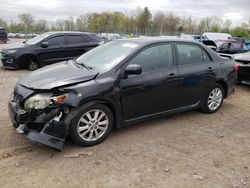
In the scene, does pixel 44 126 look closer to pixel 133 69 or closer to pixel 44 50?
pixel 133 69

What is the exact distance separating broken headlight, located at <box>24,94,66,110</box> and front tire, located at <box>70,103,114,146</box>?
13.1 inches

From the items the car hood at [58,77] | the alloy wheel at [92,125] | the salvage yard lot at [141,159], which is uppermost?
the car hood at [58,77]

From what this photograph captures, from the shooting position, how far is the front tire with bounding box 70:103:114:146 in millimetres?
3260

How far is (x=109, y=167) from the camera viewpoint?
3.00 meters

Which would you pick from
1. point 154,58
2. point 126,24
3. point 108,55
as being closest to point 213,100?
point 154,58

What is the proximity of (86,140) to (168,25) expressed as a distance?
5534 centimetres

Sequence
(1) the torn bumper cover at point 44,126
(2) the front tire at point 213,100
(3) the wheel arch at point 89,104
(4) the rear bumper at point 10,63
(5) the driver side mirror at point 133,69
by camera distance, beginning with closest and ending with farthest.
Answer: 1. (1) the torn bumper cover at point 44,126
2. (3) the wheel arch at point 89,104
3. (5) the driver side mirror at point 133,69
4. (2) the front tire at point 213,100
5. (4) the rear bumper at point 10,63

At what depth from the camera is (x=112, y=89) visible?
3482 millimetres

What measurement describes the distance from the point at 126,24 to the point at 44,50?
43.9 m

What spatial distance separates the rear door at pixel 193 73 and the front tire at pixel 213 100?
0.55 ft

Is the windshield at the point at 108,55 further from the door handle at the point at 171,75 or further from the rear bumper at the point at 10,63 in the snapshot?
the rear bumper at the point at 10,63

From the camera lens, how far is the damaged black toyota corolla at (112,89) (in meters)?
3.13

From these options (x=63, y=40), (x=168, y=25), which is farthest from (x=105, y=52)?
(x=168, y=25)

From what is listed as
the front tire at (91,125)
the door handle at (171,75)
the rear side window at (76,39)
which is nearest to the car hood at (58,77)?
the front tire at (91,125)
